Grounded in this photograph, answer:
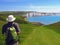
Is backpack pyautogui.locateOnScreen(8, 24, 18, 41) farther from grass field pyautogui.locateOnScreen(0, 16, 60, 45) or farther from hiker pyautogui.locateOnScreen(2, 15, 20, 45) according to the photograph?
grass field pyautogui.locateOnScreen(0, 16, 60, 45)

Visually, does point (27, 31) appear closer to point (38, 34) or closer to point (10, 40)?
point (38, 34)

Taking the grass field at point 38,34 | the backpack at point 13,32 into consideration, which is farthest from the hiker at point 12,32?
the grass field at point 38,34

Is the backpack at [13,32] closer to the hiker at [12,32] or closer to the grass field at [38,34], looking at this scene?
the hiker at [12,32]

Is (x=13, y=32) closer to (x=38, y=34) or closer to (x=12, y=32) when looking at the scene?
(x=12, y=32)

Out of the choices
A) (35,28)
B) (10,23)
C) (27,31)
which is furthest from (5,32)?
(35,28)

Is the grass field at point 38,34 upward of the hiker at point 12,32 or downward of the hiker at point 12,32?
downward

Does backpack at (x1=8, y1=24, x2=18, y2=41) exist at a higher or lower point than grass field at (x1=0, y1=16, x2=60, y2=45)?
higher

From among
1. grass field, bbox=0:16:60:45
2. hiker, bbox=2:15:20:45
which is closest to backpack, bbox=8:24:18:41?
hiker, bbox=2:15:20:45

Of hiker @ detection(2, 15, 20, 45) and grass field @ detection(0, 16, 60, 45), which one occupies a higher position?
hiker @ detection(2, 15, 20, 45)

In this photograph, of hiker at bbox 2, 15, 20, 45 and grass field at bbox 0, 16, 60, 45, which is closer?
hiker at bbox 2, 15, 20, 45
